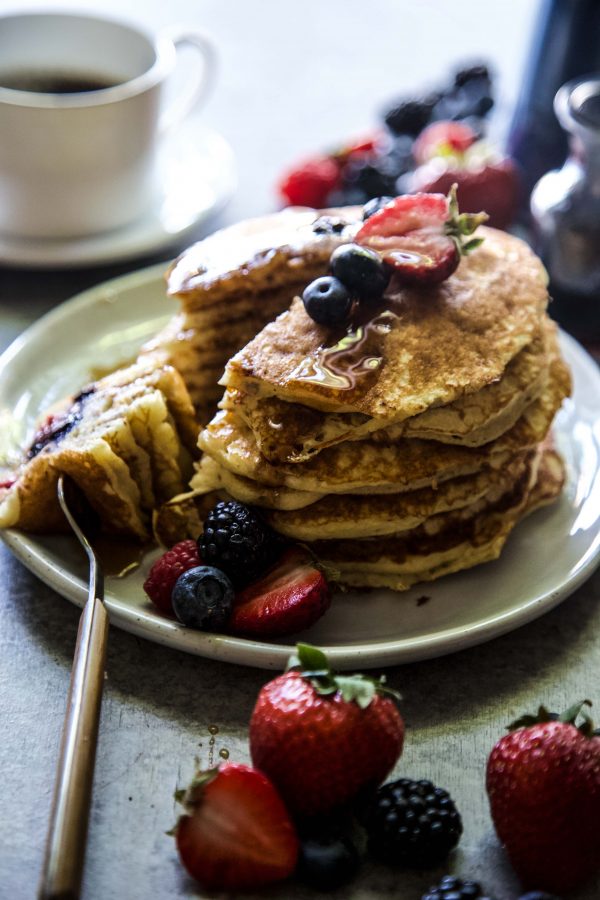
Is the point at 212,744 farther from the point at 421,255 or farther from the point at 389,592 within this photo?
Result: the point at 421,255

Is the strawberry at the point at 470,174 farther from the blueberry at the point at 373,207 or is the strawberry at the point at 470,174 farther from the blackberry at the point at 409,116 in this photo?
the blueberry at the point at 373,207

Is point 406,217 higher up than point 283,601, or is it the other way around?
point 406,217

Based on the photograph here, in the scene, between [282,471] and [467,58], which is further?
[467,58]

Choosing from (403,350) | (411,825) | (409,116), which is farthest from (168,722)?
(409,116)

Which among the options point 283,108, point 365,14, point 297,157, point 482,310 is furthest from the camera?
point 365,14

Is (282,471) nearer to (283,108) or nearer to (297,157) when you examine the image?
(297,157)

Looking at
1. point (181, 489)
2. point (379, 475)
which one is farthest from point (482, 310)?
point (181, 489)
